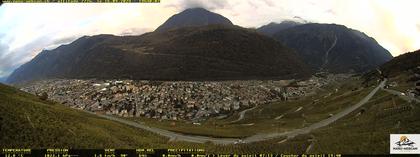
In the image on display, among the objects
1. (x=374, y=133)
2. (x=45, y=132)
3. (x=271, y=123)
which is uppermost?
(x=45, y=132)

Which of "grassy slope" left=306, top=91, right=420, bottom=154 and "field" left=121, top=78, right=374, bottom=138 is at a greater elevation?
"grassy slope" left=306, top=91, right=420, bottom=154

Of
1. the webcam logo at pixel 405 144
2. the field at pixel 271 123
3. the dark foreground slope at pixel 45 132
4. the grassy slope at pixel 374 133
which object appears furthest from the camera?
the field at pixel 271 123

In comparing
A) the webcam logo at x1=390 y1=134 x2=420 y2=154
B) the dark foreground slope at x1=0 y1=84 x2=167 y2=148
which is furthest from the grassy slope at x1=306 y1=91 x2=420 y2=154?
the dark foreground slope at x1=0 y1=84 x2=167 y2=148

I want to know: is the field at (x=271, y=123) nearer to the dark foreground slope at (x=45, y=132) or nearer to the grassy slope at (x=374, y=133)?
the grassy slope at (x=374, y=133)

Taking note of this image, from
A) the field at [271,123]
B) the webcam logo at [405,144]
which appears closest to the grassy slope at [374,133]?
the webcam logo at [405,144]

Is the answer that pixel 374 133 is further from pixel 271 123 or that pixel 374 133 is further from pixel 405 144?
pixel 271 123

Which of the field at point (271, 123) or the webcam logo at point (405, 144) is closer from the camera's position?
the webcam logo at point (405, 144)

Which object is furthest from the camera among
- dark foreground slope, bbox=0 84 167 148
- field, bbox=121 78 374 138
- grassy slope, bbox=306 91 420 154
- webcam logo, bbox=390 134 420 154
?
field, bbox=121 78 374 138

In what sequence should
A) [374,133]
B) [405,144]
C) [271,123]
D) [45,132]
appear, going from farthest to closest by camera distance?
[271,123] → [374,133] → [45,132] → [405,144]

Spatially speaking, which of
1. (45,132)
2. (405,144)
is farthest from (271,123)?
(45,132)

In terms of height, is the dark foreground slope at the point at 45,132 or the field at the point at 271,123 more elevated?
the dark foreground slope at the point at 45,132

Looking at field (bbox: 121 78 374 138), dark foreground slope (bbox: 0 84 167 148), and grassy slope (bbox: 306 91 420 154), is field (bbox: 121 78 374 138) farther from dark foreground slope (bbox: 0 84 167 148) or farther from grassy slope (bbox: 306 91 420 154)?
dark foreground slope (bbox: 0 84 167 148)
